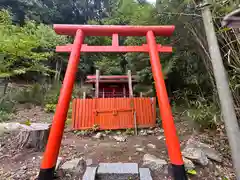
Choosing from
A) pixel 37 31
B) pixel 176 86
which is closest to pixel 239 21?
pixel 176 86

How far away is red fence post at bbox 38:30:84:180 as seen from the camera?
214 cm

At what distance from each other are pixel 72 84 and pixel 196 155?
8.02 feet

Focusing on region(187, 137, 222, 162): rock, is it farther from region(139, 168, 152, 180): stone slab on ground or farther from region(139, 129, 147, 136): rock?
region(139, 129, 147, 136): rock

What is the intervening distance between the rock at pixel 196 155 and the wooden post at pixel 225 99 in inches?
31.2

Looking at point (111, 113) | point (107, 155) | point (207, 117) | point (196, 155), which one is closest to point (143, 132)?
point (111, 113)

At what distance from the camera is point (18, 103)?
7.81 m

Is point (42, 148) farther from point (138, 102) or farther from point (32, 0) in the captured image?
A: point (32, 0)

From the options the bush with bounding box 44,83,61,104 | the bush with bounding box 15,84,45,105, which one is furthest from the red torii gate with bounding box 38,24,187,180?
the bush with bounding box 15,84,45,105

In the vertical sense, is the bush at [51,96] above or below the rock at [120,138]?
above

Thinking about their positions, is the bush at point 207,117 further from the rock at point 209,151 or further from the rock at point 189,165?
the rock at point 189,165

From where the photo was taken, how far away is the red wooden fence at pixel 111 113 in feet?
17.0

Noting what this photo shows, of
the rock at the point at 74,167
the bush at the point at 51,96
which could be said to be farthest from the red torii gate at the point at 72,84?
the bush at the point at 51,96

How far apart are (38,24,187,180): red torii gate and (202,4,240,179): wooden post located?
65cm

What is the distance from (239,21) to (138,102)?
4.45 meters
